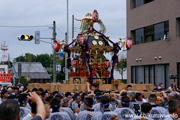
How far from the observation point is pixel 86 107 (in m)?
7.18

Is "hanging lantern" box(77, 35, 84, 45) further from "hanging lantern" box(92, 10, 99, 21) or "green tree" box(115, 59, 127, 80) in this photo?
"green tree" box(115, 59, 127, 80)

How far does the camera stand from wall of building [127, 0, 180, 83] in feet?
77.7

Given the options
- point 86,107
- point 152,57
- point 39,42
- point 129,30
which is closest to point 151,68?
point 152,57

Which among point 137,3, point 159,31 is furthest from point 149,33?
point 137,3

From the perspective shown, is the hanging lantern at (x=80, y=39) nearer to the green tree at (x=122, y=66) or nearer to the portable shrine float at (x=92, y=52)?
the portable shrine float at (x=92, y=52)

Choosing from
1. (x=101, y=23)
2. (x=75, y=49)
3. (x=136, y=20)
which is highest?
(x=136, y=20)

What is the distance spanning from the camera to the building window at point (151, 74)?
82.7 feet

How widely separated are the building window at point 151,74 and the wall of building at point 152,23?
1.50 ft

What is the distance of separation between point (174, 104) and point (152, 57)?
2124 centimetres

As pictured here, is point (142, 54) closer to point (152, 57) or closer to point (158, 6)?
point (152, 57)

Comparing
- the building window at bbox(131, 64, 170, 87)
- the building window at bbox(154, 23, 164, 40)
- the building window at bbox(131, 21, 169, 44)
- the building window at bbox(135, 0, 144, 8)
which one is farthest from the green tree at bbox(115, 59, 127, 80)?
the building window at bbox(154, 23, 164, 40)

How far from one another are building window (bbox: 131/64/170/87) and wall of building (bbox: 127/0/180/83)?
0.46 m

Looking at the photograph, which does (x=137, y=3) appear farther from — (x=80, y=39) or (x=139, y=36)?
(x=80, y=39)

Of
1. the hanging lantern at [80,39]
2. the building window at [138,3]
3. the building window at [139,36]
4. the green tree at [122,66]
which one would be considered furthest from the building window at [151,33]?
the green tree at [122,66]
